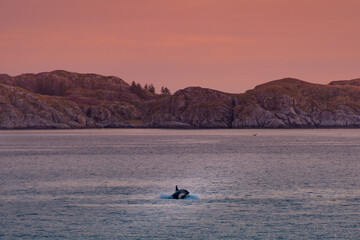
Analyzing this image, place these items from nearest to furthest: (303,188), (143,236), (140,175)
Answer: (143,236) → (303,188) → (140,175)

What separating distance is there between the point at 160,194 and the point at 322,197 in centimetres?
1560

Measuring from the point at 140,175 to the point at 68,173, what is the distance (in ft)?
36.6

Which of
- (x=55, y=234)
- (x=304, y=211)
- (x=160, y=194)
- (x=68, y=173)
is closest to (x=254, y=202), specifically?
(x=304, y=211)

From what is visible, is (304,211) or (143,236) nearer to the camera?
(143,236)

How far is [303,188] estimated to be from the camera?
5700 centimetres

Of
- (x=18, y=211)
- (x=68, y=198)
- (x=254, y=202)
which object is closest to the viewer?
(x=18, y=211)

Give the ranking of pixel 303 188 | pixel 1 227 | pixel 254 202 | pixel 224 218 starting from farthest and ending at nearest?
pixel 303 188 < pixel 254 202 < pixel 224 218 < pixel 1 227

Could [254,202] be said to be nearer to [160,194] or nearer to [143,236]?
[160,194]

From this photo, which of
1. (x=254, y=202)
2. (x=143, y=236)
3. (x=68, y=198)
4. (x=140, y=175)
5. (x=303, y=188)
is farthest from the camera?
(x=140, y=175)

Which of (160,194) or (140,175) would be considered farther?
(140,175)

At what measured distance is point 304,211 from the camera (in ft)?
140

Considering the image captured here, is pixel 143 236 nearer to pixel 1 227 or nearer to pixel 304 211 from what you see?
pixel 1 227

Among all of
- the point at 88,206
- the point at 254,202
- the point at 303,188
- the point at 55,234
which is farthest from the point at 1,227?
the point at 303,188

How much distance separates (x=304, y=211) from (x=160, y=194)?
15.8 metres
